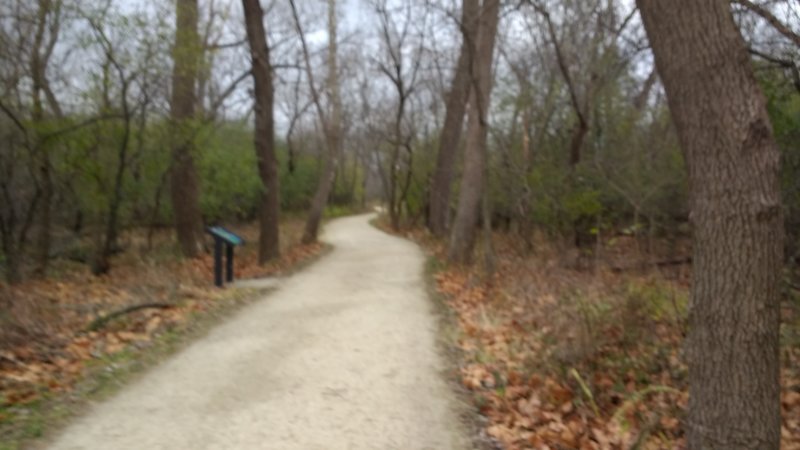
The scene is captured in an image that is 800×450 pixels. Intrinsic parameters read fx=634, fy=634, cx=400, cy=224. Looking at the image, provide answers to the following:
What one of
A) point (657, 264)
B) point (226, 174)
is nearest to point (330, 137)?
point (226, 174)

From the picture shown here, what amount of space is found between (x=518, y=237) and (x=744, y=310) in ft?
52.8

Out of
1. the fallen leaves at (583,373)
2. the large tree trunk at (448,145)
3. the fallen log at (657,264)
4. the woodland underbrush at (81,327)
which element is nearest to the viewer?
the fallen leaves at (583,373)

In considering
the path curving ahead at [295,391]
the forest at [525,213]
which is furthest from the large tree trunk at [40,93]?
the path curving ahead at [295,391]

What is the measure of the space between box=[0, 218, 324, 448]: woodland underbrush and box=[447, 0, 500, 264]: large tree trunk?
4.00m

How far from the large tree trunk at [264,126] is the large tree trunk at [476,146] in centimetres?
437

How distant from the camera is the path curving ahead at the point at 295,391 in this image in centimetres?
468

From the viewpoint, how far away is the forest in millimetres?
3492

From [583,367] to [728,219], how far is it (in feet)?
9.39

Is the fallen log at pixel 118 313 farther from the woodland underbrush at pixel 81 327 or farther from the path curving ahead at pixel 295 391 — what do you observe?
the path curving ahead at pixel 295 391

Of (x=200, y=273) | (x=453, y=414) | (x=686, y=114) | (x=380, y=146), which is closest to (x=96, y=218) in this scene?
(x=200, y=273)

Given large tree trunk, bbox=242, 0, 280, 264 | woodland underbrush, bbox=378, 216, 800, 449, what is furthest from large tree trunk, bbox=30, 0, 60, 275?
woodland underbrush, bbox=378, 216, 800, 449

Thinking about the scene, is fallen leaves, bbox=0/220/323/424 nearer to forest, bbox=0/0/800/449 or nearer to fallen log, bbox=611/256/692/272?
forest, bbox=0/0/800/449

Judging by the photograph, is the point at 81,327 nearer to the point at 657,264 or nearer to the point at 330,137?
the point at 657,264

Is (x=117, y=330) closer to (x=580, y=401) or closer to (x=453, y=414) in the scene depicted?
(x=453, y=414)
